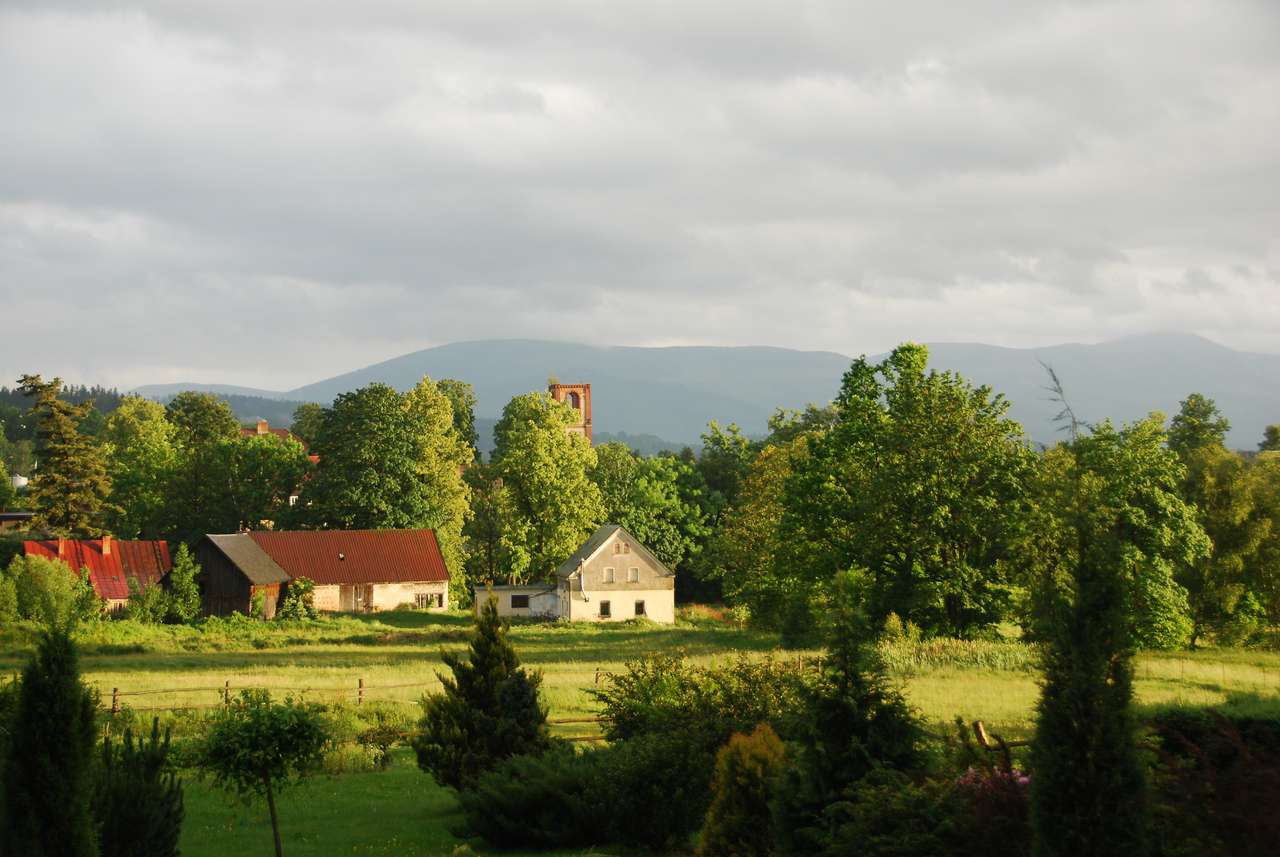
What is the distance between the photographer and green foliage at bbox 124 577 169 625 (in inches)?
2383

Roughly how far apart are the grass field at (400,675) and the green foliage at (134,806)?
3.78 metres

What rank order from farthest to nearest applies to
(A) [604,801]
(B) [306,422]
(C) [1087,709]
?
(B) [306,422]
(A) [604,801]
(C) [1087,709]

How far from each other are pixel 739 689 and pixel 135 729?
15780mm

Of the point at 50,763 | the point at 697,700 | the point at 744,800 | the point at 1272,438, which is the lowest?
the point at 744,800

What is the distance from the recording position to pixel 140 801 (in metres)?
14.2

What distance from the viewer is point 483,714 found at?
2072cm

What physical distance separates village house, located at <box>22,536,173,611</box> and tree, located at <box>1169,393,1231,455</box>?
56.3 metres

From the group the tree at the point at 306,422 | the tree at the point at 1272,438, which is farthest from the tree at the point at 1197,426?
the tree at the point at 306,422

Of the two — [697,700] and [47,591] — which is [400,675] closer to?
[697,700]

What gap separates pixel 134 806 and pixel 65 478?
64240 millimetres

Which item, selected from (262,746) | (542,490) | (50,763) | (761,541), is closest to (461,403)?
(542,490)

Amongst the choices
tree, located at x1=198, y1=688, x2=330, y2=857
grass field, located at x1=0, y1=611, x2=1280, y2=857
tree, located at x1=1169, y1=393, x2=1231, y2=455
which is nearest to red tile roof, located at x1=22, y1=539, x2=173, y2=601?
grass field, located at x1=0, y1=611, x2=1280, y2=857

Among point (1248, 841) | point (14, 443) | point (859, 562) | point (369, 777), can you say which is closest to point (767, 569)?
point (859, 562)

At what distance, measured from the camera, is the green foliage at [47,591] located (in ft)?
178
